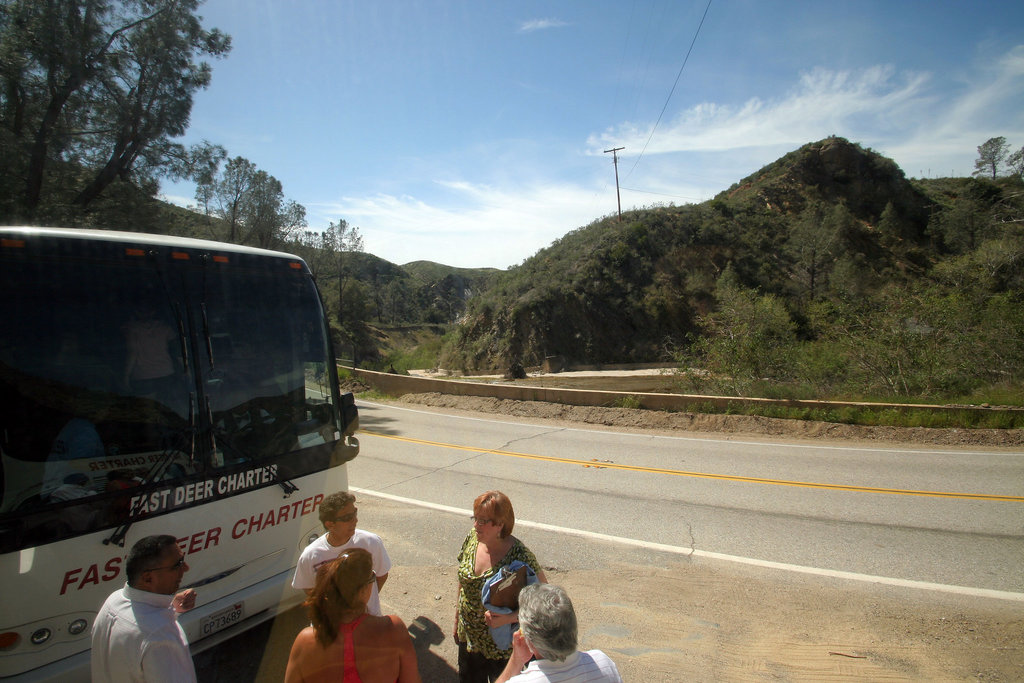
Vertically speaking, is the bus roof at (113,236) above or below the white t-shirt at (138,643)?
above

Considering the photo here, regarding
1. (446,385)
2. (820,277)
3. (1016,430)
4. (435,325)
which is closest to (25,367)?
(1016,430)

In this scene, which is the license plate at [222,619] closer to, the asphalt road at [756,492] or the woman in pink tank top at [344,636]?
the woman in pink tank top at [344,636]

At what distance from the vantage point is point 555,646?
221cm

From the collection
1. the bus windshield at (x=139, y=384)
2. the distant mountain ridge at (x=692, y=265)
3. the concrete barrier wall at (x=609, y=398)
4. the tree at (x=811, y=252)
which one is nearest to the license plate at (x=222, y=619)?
the bus windshield at (x=139, y=384)

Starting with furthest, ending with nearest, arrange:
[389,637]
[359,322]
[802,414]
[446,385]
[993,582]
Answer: [359,322] → [446,385] → [802,414] → [993,582] → [389,637]

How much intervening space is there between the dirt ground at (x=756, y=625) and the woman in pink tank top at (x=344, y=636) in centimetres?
186

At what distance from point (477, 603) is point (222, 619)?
1.85 m

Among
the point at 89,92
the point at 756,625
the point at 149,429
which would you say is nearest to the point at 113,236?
the point at 149,429

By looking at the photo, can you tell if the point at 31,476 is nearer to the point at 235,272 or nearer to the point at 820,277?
the point at 235,272

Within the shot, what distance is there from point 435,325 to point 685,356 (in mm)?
81696

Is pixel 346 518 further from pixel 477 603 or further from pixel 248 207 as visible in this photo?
pixel 248 207

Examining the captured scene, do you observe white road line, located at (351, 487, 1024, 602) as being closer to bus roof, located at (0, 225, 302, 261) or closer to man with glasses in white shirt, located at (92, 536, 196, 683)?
bus roof, located at (0, 225, 302, 261)

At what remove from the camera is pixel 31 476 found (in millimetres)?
3047

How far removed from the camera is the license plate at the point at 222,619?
11.8 feet
